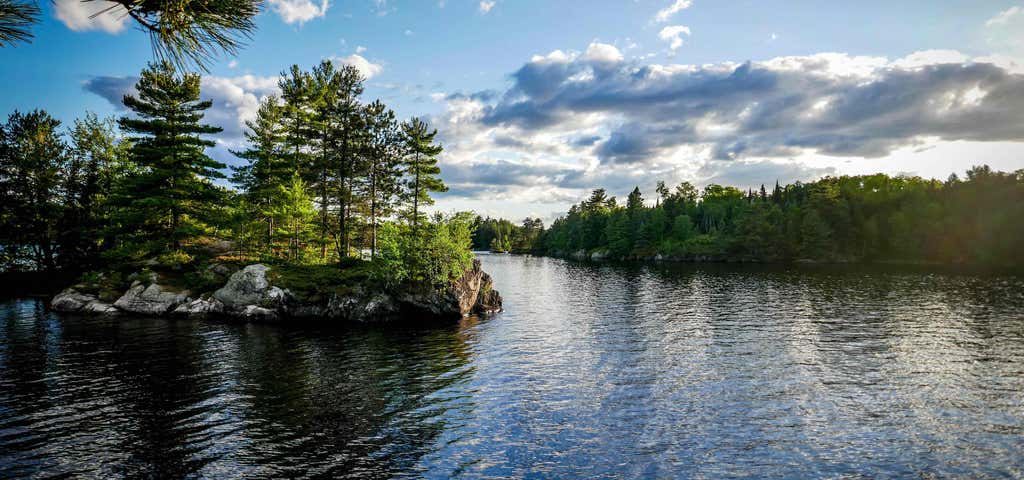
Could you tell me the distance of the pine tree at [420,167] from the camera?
1988 inches

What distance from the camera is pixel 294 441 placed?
15.6 m

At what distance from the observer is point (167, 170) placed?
143 ft

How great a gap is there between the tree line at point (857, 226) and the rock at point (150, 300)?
132581mm

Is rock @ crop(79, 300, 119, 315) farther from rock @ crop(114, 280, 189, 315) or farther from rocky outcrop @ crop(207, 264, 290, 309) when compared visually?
rocky outcrop @ crop(207, 264, 290, 309)

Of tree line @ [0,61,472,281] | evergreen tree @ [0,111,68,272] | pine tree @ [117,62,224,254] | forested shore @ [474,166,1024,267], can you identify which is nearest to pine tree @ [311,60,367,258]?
tree line @ [0,61,472,281]

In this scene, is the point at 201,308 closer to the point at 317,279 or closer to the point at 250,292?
the point at 250,292

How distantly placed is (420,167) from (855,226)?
126710 mm

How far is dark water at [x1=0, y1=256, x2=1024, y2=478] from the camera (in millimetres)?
14297

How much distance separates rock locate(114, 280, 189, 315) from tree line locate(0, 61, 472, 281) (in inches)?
152

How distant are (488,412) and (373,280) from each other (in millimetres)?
25056

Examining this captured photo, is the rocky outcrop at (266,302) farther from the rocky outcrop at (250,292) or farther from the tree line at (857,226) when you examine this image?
the tree line at (857,226)

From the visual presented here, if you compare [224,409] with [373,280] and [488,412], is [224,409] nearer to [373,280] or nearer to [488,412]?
[488,412]

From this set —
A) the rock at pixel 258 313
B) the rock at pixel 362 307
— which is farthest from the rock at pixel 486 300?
the rock at pixel 258 313

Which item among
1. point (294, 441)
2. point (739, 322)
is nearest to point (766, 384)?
point (739, 322)
